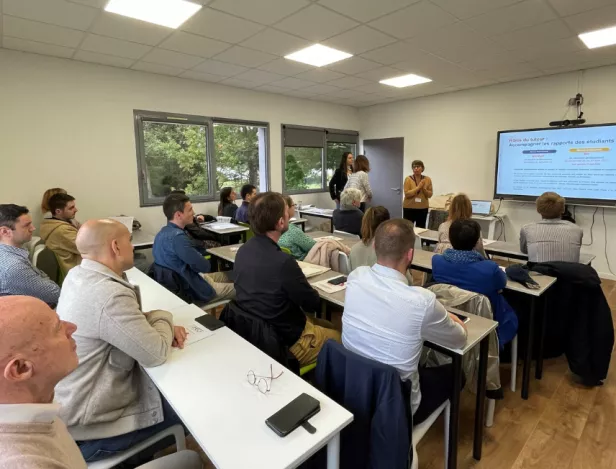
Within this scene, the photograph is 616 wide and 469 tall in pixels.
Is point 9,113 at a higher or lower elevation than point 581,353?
higher

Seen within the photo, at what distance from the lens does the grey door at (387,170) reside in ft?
23.3

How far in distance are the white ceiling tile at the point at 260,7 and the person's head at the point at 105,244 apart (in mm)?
2251

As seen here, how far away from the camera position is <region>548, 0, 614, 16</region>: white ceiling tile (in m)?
2.79

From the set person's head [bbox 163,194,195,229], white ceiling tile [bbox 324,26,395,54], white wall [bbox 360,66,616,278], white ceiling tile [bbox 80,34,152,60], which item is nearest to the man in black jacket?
person's head [bbox 163,194,195,229]

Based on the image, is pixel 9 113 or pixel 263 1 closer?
pixel 263 1

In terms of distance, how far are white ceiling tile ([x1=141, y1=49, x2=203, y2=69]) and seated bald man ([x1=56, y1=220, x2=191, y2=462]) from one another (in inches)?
130

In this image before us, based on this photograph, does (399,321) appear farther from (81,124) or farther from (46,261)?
(81,124)

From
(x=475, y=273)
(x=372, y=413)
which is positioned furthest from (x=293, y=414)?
(x=475, y=273)

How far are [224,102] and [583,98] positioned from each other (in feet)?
16.7

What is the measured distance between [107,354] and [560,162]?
19.0 ft

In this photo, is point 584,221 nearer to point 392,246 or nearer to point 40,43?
point 392,246

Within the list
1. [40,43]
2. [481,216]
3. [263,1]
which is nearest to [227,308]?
[263,1]

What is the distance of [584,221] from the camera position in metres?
4.93

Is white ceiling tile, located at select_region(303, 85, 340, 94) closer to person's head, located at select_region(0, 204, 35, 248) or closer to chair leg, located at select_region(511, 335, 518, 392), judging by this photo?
person's head, located at select_region(0, 204, 35, 248)
